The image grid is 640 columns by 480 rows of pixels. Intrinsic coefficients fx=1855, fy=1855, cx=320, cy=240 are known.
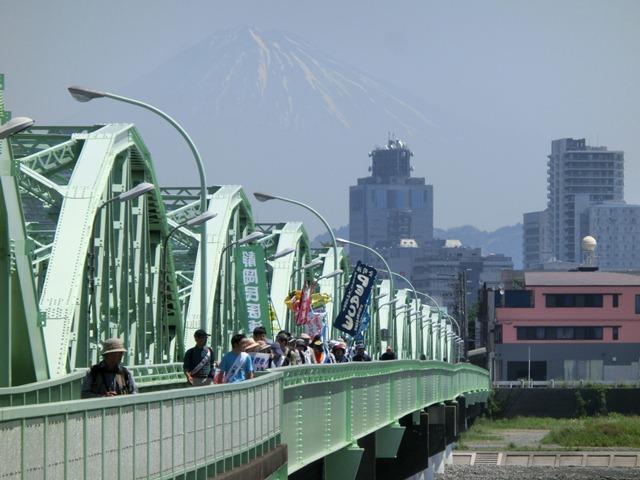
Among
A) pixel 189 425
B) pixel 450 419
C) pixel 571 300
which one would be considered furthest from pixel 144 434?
pixel 571 300

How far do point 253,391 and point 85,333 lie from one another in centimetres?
1949

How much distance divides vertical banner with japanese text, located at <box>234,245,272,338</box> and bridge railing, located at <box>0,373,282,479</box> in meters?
26.2

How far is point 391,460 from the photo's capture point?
52312 mm

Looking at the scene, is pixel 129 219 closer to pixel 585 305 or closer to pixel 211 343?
pixel 211 343

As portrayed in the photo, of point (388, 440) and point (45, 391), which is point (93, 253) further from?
point (45, 391)

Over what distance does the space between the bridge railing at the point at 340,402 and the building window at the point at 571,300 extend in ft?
342

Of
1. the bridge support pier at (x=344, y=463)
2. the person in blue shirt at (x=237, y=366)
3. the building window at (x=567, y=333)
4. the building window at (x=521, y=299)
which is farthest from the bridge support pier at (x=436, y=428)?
the building window at (x=521, y=299)

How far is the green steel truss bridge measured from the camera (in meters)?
15.3

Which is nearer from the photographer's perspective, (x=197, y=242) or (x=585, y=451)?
(x=197, y=242)

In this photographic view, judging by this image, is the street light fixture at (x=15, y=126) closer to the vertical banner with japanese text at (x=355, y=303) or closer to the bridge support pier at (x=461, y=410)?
the vertical banner with japanese text at (x=355, y=303)

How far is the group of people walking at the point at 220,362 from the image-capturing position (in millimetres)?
19062

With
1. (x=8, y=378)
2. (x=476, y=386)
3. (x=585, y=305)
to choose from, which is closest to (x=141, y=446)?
(x=8, y=378)

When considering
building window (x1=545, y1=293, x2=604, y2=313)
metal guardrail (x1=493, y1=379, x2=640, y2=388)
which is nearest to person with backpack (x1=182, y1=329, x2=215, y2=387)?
metal guardrail (x1=493, y1=379, x2=640, y2=388)

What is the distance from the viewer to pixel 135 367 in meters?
33.9
